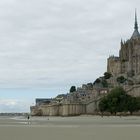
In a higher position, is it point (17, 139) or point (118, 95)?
point (118, 95)

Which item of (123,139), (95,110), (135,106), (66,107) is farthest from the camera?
(66,107)

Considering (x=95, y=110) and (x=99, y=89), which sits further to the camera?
(x=99, y=89)

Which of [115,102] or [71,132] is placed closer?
[71,132]

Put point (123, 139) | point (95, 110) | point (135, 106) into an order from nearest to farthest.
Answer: point (123, 139), point (135, 106), point (95, 110)

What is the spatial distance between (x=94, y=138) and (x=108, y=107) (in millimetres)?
115486

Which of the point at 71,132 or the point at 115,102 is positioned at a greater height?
the point at 115,102

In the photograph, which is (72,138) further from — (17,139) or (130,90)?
(130,90)

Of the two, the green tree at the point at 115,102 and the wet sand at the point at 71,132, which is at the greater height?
the green tree at the point at 115,102

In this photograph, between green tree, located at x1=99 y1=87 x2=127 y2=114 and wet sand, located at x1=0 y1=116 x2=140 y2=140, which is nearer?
wet sand, located at x1=0 y1=116 x2=140 y2=140

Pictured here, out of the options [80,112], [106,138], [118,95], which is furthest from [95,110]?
[106,138]

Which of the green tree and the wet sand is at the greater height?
the green tree

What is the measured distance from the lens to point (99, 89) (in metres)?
193

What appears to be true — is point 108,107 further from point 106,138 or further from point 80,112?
point 106,138

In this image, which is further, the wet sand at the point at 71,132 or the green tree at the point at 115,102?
the green tree at the point at 115,102
